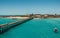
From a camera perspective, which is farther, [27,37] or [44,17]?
[44,17]

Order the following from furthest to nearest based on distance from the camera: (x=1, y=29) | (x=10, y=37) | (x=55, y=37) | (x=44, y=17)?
(x=44, y=17)
(x=1, y=29)
(x=55, y=37)
(x=10, y=37)

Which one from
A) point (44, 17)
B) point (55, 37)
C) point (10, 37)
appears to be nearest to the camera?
point (10, 37)

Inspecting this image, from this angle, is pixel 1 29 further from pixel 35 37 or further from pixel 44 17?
pixel 44 17

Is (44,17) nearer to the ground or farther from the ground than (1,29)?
nearer to the ground

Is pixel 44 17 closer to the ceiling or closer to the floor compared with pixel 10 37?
closer to the floor

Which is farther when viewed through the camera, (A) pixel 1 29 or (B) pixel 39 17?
(B) pixel 39 17

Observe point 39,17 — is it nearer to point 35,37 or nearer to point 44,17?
point 44,17

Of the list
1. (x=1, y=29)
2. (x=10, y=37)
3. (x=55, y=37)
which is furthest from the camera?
(x=1, y=29)

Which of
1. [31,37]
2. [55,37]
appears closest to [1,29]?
[31,37]

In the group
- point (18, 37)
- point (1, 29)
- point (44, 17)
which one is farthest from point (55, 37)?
point (44, 17)
